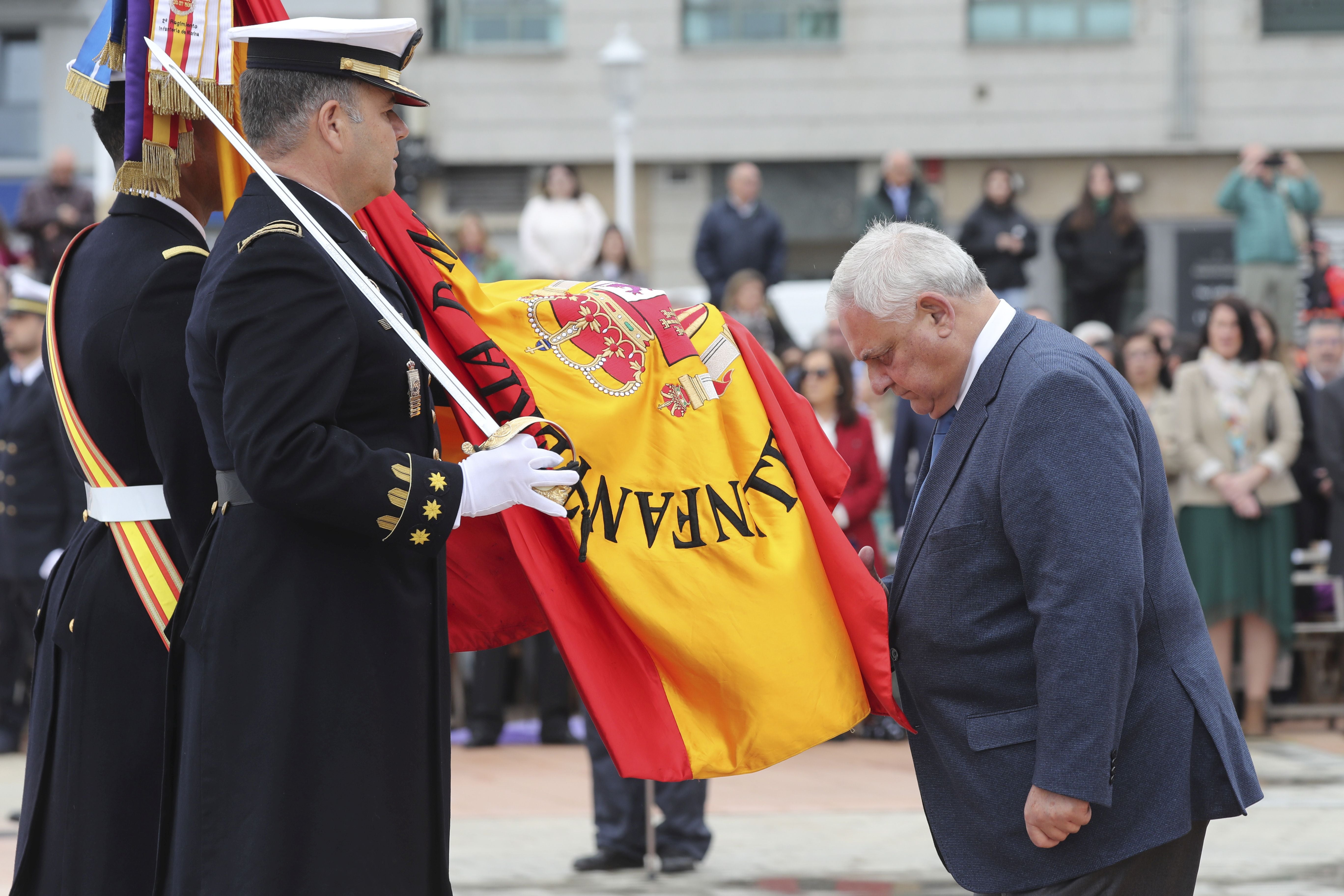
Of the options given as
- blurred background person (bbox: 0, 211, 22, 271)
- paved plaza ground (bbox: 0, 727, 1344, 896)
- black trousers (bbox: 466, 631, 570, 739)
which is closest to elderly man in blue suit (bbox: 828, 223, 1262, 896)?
paved plaza ground (bbox: 0, 727, 1344, 896)

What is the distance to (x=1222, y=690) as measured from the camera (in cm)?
320

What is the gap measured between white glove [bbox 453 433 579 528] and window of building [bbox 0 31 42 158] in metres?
21.7

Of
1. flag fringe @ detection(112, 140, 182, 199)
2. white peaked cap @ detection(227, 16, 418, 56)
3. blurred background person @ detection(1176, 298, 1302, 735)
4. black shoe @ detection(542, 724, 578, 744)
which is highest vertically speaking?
white peaked cap @ detection(227, 16, 418, 56)

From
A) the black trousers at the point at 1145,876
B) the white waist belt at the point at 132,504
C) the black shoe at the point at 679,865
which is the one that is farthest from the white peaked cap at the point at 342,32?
the black shoe at the point at 679,865

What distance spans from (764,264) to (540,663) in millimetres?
4770

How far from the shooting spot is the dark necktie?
133 inches

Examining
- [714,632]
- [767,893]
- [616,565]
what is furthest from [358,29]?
[767,893]

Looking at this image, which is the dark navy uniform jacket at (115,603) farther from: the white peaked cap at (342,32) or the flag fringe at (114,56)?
the white peaked cap at (342,32)

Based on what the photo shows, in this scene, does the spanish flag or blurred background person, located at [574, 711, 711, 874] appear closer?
the spanish flag

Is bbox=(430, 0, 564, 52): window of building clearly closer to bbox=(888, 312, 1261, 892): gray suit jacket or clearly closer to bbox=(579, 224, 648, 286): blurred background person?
bbox=(579, 224, 648, 286): blurred background person

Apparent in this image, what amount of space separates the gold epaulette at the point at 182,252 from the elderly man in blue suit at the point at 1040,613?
1259mm

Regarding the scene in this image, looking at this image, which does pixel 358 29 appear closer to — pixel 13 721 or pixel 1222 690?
pixel 1222 690

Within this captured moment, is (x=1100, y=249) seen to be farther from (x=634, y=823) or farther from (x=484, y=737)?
(x=634, y=823)

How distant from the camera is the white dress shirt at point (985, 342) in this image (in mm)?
3266
